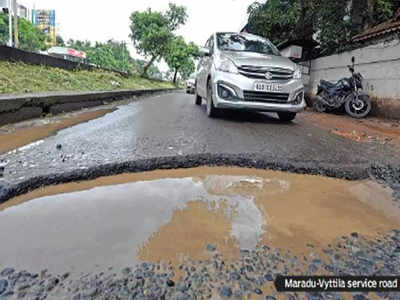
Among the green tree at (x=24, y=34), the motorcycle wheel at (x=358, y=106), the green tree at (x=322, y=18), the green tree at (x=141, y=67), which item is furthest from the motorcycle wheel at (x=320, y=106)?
the green tree at (x=141, y=67)

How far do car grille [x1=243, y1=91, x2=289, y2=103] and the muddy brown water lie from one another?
265cm

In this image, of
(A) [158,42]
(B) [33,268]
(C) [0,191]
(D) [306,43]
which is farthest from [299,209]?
(A) [158,42]

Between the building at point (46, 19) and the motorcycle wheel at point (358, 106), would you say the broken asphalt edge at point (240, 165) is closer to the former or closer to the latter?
the motorcycle wheel at point (358, 106)

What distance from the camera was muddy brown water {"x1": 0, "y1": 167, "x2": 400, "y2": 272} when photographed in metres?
1.19

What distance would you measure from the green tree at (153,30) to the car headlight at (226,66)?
22.9 meters

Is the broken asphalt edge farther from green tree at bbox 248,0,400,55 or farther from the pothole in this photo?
green tree at bbox 248,0,400,55

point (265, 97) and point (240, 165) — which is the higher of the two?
point (265, 97)

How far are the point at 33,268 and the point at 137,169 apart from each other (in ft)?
4.03

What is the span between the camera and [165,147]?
282 centimetres

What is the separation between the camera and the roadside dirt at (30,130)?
2.93 meters

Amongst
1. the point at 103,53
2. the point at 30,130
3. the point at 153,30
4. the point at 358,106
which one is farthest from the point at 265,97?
the point at 103,53
